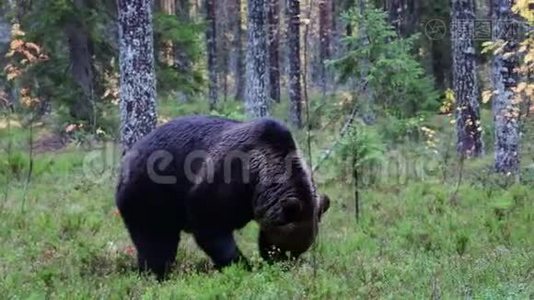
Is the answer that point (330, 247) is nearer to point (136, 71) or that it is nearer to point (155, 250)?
point (155, 250)

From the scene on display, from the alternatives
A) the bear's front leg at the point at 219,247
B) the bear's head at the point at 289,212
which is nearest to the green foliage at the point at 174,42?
the bear's front leg at the point at 219,247

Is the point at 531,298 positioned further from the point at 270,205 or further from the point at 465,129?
the point at 465,129

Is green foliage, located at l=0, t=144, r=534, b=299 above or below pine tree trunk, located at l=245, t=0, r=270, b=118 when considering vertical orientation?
below

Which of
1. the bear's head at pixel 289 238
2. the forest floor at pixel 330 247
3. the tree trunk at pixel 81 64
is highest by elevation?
the tree trunk at pixel 81 64

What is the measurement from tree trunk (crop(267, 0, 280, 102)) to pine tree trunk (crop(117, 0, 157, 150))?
18.9 metres

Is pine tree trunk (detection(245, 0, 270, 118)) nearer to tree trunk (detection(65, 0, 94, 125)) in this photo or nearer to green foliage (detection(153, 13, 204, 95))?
green foliage (detection(153, 13, 204, 95))

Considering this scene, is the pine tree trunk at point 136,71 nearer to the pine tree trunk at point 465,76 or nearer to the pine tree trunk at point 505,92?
the pine tree trunk at point 505,92

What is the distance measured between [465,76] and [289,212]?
1243 centimetres

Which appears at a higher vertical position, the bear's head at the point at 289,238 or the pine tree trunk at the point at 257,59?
the pine tree trunk at the point at 257,59

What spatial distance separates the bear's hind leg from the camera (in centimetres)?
866

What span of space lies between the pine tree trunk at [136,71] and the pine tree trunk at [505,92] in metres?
6.11

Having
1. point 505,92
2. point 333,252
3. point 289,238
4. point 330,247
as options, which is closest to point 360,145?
point 330,247

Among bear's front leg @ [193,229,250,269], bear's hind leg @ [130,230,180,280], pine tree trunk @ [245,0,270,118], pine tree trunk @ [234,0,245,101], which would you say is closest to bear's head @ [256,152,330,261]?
bear's front leg @ [193,229,250,269]

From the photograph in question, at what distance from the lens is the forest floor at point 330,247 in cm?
706
